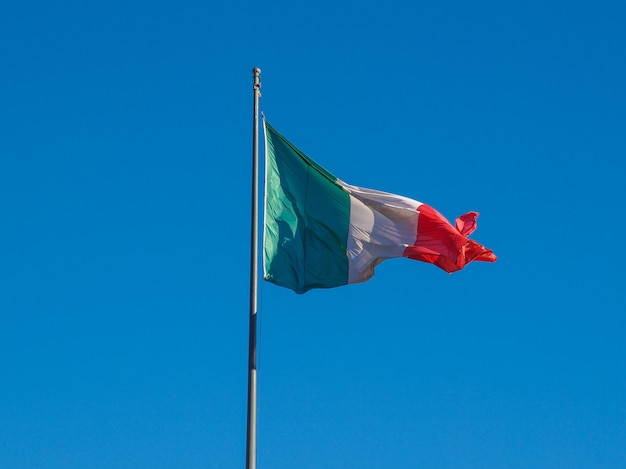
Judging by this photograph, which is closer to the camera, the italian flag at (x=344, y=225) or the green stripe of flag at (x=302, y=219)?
the green stripe of flag at (x=302, y=219)

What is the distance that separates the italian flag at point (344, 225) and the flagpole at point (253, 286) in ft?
3.80

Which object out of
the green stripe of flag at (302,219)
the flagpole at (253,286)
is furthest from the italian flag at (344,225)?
the flagpole at (253,286)

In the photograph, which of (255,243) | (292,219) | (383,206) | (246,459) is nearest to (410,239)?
(383,206)

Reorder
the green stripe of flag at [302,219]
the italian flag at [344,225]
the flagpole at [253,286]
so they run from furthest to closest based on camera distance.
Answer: the italian flag at [344,225], the green stripe of flag at [302,219], the flagpole at [253,286]

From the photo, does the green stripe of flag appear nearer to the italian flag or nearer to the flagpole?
the italian flag

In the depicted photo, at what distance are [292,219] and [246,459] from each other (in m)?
5.92

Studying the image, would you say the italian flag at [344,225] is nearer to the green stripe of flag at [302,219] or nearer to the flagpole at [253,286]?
the green stripe of flag at [302,219]

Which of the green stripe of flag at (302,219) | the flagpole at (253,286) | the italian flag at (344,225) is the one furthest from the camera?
the italian flag at (344,225)

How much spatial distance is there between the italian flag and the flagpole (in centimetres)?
116

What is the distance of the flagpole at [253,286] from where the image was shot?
20.4 metres

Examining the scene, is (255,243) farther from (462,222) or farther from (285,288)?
(462,222)

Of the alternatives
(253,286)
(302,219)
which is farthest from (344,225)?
(253,286)

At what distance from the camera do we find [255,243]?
21922mm

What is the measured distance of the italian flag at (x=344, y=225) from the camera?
24.1 metres
